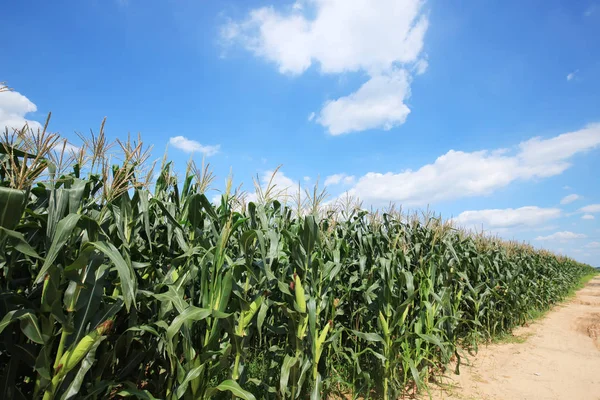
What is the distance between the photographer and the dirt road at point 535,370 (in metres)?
4.70

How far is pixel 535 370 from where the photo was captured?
5.70 meters

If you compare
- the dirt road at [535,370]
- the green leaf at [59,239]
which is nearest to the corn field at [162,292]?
the green leaf at [59,239]

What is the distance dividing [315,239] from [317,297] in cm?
65

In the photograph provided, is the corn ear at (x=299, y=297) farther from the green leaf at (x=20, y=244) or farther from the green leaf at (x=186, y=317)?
the green leaf at (x=20, y=244)

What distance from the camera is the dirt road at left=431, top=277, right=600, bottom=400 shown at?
15.4 feet

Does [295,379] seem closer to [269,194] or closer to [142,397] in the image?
[142,397]

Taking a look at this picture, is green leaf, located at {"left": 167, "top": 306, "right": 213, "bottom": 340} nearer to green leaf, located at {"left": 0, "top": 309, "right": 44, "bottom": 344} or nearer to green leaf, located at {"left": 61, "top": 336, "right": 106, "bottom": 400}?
green leaf, located at {"left": 61, "top": 336, "right": 106, "bottom": 400}

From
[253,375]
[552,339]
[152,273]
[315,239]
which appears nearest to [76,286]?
[152,273]

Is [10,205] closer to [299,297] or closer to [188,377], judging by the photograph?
[188,377]

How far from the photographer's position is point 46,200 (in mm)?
2350

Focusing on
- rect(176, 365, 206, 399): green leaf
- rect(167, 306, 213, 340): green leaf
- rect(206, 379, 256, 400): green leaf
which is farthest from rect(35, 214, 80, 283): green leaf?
rect(206, 379, 256, 400): green leaf

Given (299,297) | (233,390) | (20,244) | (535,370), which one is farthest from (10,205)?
(535,370)

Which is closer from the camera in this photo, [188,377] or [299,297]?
[188,377]

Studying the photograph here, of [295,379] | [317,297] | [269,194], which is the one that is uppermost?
[269,194]
